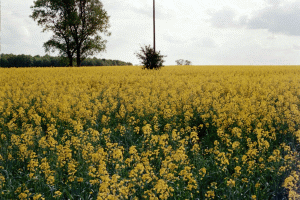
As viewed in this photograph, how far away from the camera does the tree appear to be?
4106 centimetres

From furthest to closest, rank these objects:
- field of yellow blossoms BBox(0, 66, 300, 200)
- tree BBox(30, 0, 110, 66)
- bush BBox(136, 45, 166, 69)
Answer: tree BBox(30, 0, 110, 66) → bush BBox(136, 45, 166, 69) → field of yellow blossoms BBox(0, 66, 300, 200)

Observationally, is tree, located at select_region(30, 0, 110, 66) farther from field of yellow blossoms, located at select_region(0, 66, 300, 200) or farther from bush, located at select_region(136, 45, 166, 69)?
field of yellow blossoms, located at select_region(0, 66, 300, 200)

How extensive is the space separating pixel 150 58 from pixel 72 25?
18482 mm

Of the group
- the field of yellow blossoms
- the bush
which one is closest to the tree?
the bush

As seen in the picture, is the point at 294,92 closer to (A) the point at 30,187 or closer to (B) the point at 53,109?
(B) the point at 53,109

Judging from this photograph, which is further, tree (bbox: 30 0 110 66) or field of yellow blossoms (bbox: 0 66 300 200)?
tree (bbox: 30 0 110 66)

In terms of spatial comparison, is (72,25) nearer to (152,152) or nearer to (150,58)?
(150,58)

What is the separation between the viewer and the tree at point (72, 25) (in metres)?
41.1

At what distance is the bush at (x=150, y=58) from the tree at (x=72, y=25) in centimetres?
1690

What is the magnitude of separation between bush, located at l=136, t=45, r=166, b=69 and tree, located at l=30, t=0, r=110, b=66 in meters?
16.9

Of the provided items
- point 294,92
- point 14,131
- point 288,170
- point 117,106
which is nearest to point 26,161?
point 14,131

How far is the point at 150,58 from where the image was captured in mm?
27469

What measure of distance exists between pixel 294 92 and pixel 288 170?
318 inches

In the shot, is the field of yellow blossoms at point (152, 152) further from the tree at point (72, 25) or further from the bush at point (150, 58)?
the tree at point (72, 25)
